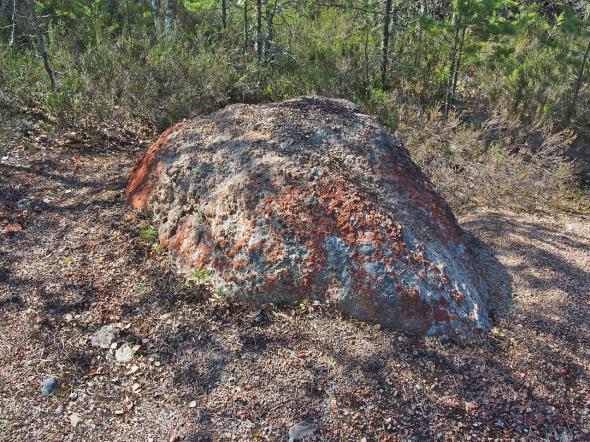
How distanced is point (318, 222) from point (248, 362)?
35.4 inches

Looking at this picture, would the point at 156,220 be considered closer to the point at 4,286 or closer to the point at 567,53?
the point at 4,286

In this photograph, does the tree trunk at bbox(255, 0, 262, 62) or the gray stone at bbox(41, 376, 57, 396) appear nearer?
the gray stone at bbox(41, 376, 57, 396)

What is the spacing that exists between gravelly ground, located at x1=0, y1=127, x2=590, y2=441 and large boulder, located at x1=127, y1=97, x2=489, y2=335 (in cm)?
16

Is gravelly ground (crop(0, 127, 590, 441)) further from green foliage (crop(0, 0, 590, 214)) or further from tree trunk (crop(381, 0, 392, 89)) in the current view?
tree trunk (crop(381, 0, 392, 89))

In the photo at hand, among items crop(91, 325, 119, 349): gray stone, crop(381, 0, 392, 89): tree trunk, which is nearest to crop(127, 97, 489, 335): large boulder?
crop(91, 325, 119, 349): gray stone

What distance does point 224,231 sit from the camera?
10.1 feet

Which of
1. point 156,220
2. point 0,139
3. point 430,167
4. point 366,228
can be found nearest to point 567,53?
point 430,167

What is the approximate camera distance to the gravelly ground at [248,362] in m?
2.35

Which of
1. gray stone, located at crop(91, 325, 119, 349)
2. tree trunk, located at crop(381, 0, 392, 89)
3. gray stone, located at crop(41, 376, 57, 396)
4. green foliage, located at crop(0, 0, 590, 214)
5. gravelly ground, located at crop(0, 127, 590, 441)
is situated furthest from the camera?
tree trunk, located at crop(381, 0, 392, 89)

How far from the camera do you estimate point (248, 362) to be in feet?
8.57

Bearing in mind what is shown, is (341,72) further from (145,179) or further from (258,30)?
(145,179)

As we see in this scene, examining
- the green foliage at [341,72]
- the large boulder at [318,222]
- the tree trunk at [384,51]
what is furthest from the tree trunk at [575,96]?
the large boulder at [318,222]

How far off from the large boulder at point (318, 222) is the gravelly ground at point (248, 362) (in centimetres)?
16

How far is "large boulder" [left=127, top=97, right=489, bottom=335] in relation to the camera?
9.17ft
